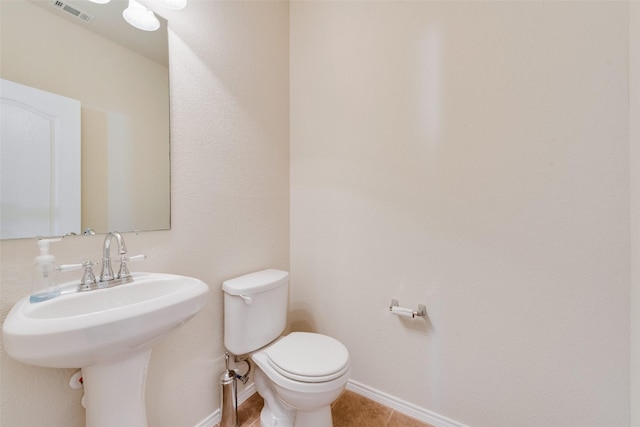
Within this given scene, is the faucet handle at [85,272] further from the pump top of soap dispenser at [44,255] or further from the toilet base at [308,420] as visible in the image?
the toilet base at [308,420]

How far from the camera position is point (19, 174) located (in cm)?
78

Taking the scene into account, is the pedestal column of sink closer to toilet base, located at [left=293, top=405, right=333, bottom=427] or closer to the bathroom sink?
the bathroom sink

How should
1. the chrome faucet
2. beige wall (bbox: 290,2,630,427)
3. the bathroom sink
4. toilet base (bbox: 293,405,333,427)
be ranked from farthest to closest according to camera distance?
toilet base (bbox: 293,405,333,427)
beige wall (bbox: 290,2,630,427)
the chrome faucet
the bathroom sink

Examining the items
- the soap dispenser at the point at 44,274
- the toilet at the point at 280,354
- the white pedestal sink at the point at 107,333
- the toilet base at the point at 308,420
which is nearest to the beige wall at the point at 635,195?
the toilet at the point at 280,354

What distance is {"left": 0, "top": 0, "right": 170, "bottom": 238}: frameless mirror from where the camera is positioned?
0.78 meters

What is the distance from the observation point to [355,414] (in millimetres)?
1416

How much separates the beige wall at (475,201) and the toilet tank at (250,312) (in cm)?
42

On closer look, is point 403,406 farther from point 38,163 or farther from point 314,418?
point 38,163

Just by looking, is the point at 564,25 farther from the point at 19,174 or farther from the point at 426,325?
the point at 19,174

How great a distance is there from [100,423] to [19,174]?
80cm

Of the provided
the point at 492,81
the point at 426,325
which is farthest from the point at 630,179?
the point at 426,325

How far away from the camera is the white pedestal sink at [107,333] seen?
61cm

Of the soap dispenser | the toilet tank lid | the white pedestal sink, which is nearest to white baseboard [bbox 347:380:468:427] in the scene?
the toilet tank lid

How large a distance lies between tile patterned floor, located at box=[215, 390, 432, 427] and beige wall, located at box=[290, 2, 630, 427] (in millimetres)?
103
